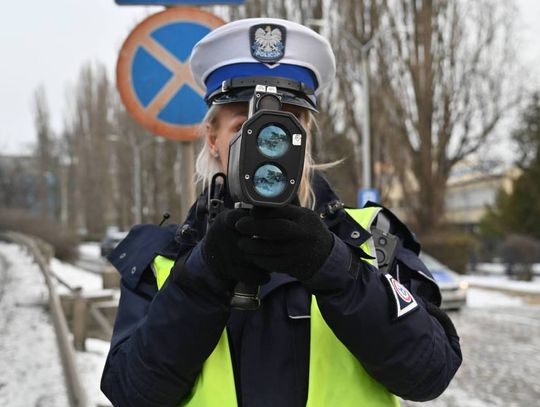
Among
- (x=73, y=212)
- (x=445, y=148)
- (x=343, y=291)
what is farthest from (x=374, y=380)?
(x=73, y=212)

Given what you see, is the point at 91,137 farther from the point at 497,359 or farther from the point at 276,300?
the point at 276,300

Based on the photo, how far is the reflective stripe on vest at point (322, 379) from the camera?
4.30 ft

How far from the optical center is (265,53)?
1485mm

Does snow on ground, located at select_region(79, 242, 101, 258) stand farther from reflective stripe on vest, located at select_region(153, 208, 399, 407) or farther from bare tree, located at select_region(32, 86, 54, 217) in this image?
reflective stripe on vest, located at select_region(153, 208, 399, 407)

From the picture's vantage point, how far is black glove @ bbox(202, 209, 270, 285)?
1182 millimetres

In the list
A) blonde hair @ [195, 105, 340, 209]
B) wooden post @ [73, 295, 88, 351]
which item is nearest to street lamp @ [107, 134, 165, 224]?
wooden post @ [73, 295, 88, 351]

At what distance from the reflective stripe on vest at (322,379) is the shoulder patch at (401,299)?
0.15 m

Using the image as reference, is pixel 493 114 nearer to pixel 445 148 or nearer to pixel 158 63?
pixel 445 148

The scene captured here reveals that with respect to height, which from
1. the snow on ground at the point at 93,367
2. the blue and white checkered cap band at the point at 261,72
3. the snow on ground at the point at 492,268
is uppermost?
the blue and white checkered cap band at the point at 261,72

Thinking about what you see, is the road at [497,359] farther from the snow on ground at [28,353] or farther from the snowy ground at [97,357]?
the snow on ground at [28,353]

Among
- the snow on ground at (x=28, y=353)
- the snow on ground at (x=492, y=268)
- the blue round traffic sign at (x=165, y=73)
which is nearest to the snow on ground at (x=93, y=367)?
the snow on ground at (x=28, y=353)

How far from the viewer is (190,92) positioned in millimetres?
3102

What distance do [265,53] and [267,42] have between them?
3cm

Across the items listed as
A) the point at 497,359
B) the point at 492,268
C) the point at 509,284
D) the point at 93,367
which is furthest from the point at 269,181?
the point at 492,268
